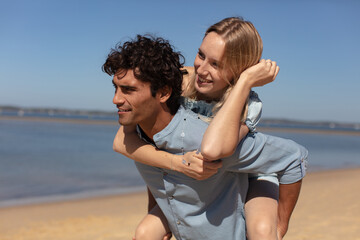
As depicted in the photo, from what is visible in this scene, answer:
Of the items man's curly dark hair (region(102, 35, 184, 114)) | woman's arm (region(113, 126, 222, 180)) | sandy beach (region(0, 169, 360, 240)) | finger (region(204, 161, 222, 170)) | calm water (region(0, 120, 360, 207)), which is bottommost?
calm water (region(0, 120, 360, 207))

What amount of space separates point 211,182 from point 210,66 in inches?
30.6

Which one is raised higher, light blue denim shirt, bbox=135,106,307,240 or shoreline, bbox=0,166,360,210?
light blue denim shirt, bbox=135,106,307,240

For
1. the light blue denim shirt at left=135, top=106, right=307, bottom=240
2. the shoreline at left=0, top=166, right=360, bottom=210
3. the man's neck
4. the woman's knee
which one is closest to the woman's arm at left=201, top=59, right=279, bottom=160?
the light blue denim shirt at left=135, top=106, right=307, bottom=240

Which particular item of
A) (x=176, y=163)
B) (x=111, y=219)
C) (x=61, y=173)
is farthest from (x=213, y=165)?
(x=61, y=173)

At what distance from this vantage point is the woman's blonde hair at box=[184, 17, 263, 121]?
7.73 feet

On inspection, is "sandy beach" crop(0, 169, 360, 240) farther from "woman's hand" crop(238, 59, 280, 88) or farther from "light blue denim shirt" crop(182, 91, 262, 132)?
"woman's hand" crop(238, 59, 280, 88)

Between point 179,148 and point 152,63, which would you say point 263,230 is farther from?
point 152,63

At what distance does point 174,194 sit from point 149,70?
0.87 metres

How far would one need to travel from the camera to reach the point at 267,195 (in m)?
2.70

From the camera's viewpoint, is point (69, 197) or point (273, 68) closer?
point (273, 68)

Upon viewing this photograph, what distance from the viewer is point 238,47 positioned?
2355 mm

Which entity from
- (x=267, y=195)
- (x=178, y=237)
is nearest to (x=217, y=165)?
(x=267, y=195)

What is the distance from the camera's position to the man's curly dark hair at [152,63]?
2.41 meters

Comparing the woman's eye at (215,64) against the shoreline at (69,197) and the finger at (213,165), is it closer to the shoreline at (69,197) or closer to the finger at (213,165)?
the finger at (213,165)
